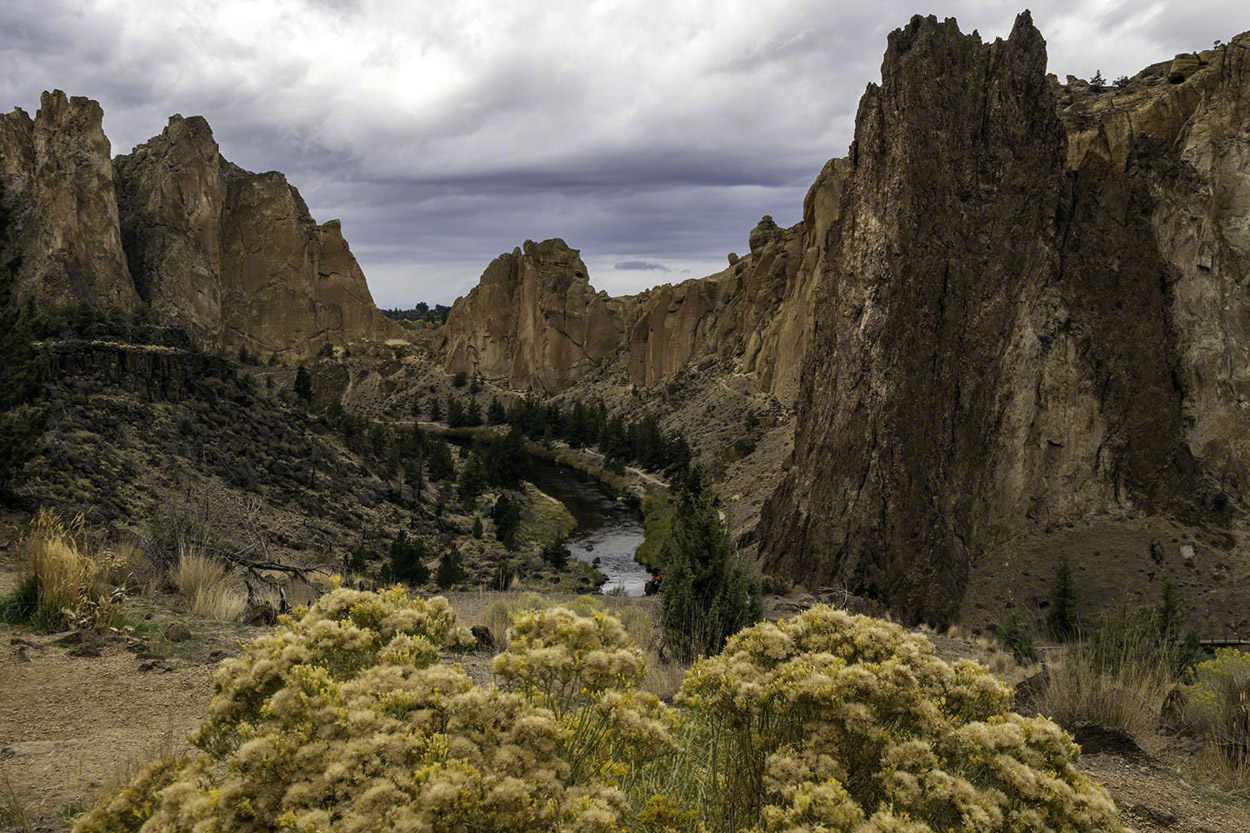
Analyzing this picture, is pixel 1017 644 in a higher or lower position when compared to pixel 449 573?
higher

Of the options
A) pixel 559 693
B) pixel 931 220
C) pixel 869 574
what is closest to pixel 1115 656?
pixel 559 693

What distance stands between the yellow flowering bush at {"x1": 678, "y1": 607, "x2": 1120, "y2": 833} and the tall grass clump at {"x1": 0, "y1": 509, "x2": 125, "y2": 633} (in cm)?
670

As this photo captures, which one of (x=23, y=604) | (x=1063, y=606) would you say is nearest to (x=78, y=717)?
(x=23, y=604)

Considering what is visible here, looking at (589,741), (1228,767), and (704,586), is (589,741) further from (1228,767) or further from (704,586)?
(704,586)

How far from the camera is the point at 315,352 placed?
407 ft

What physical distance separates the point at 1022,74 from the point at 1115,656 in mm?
30473

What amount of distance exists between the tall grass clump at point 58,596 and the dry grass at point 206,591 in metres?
1.03

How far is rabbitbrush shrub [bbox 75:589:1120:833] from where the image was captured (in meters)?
2.50

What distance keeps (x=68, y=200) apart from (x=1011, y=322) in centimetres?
9577

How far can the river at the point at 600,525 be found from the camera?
128ft

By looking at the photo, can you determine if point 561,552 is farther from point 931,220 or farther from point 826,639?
point 826,639

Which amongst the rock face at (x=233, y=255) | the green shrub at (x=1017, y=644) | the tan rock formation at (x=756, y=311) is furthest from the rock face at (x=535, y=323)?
the green shrub at (x=1017, y=644)

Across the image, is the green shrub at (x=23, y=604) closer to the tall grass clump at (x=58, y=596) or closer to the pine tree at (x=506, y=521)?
the tall grass clump at (x=58, y=596)

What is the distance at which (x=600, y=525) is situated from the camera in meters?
51.0
